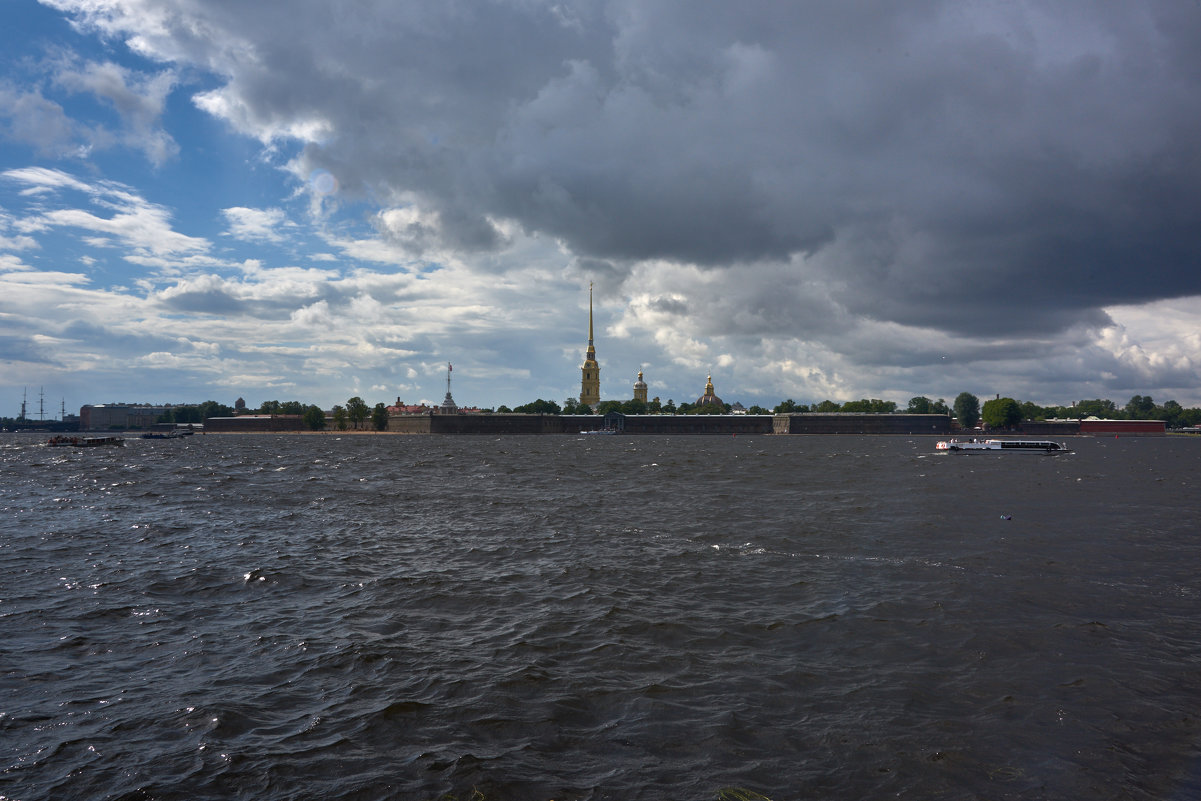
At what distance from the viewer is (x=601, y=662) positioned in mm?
11398

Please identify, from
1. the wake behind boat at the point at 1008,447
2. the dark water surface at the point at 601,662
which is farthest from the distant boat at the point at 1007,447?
the dark water surface at the point at 601,662

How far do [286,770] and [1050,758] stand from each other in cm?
865

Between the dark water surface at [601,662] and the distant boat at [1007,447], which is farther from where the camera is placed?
the distant boat at [1007,447]

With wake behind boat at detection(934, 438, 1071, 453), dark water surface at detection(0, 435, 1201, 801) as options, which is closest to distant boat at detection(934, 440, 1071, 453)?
wake behind boat at detection(934, 438, 1071, 453)

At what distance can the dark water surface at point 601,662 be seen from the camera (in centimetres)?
782

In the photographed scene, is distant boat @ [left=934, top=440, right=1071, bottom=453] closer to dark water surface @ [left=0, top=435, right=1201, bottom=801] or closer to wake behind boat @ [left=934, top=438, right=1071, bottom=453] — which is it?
wake behind boat @ [left=934, top=438, right=1071, bottom=453]

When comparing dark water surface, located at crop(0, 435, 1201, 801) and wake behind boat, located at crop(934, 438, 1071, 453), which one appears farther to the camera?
wake behind boat, located at crop(934, 438, 1071, 453)

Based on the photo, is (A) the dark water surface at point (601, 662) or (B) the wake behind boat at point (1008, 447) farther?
(B) the wake behind boat at point (1008, 447)

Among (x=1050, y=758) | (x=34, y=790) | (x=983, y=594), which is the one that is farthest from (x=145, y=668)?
(x=983, y=594)

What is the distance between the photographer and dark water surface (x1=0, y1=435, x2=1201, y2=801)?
7.82m

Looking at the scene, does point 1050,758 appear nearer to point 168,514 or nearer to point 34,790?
point 34,790

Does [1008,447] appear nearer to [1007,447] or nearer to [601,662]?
[1007,447]

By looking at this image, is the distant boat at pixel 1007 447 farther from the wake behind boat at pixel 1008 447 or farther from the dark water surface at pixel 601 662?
the dark water surface at pixel 601 662

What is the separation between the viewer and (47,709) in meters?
9.46
